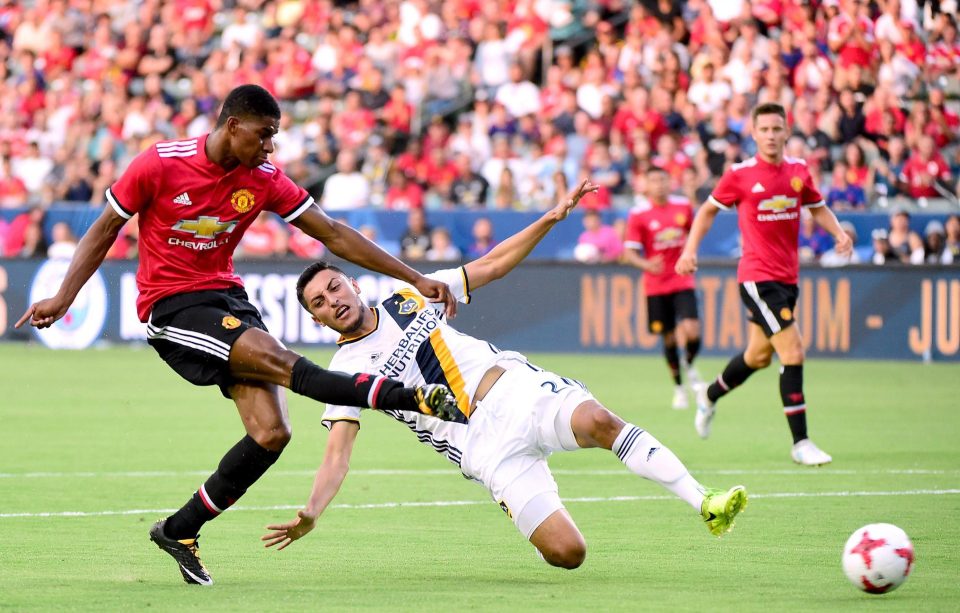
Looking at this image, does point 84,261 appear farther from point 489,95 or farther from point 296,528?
point 489,95

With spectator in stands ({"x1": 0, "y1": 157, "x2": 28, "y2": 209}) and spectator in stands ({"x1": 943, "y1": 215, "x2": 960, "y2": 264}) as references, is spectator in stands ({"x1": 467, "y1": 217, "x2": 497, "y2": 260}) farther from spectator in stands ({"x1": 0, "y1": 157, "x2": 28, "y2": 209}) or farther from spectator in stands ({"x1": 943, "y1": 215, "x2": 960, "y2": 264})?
spectator in stands ({"x1": 0, "y1": 157, "x2": 28, "y2": 209})

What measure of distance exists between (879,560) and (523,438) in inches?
66.1

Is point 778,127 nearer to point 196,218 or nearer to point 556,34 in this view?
point 196,218

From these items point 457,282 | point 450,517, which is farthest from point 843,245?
point 457,282

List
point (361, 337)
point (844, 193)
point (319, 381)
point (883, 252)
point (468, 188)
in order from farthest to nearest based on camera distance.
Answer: point (468, 188) → point (844, 193) → point (883, 252) → point (361, 337) → point (319, 381)

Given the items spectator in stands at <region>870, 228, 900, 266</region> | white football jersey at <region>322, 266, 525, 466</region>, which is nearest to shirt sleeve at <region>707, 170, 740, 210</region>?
white football jersey at <region>322, 266, 525, 466</region>

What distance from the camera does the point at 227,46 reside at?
27453mm

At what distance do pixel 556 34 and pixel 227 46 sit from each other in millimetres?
6044

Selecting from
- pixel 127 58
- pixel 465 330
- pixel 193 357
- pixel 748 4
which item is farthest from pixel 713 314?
pixel 193 357

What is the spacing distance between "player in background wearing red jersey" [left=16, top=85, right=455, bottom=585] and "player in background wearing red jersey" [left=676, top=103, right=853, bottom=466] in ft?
16.8

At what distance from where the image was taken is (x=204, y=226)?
7219 mm

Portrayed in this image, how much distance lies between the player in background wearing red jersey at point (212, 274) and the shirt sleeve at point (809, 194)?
5415 mm

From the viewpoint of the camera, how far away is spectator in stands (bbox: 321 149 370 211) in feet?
76.9

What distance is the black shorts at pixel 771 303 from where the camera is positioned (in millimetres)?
11898
